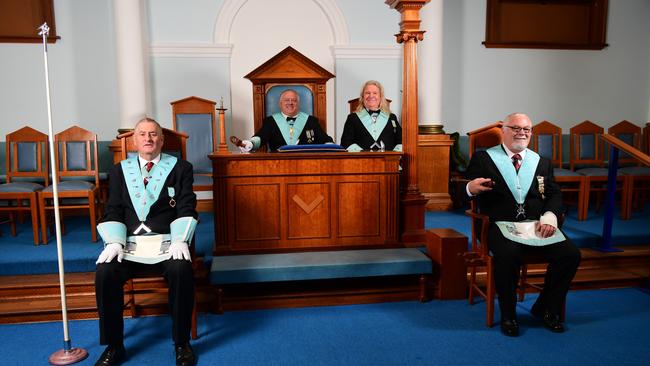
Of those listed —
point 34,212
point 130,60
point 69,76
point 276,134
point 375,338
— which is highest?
point 130,60

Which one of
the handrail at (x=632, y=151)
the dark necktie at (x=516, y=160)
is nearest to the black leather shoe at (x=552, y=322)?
the dark necktie at (x=516, y=160)

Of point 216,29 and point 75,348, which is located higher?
point 216,29

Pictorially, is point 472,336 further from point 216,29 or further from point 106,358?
point 216,29

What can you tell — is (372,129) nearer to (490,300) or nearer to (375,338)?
(490,300)

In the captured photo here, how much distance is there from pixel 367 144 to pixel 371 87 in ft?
1.75

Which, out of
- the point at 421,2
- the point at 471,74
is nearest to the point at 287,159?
the point at 421,2

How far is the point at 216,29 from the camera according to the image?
6.39 m

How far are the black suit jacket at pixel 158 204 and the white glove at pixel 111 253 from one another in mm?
223

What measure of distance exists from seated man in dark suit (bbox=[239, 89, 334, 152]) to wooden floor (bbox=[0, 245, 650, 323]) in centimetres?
173

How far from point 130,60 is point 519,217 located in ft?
15.0

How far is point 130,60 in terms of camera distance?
5887 millimetres

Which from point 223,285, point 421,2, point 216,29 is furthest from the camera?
point 216,29

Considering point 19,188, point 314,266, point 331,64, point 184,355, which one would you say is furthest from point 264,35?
point 184,355

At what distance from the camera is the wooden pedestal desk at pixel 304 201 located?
12.6 ft
